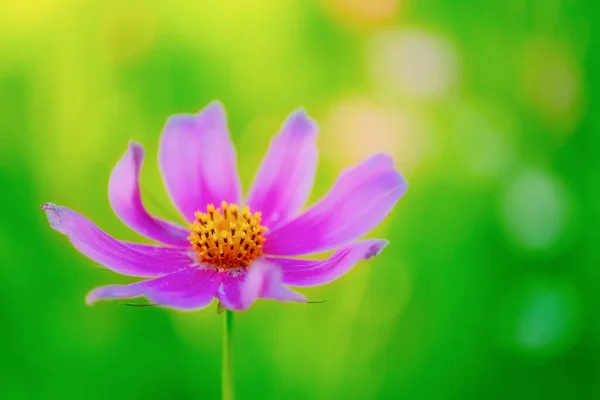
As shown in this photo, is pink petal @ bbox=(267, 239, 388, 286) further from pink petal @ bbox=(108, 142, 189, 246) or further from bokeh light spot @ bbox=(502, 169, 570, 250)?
bokeh light spot @ bbox=(502, 169, 570, 250)

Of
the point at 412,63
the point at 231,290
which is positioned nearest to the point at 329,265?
the point at 231,290

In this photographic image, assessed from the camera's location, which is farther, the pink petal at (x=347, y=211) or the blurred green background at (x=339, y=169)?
the blurred green background at (x=339, y=169)

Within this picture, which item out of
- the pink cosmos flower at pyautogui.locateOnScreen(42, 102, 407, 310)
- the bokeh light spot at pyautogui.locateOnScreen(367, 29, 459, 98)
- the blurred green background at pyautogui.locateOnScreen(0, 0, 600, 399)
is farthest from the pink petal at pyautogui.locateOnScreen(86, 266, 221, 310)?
the bokeh light spot at pyautogui.locateOnScreen(367, 29, 459, 98)

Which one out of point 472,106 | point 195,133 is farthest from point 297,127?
point 472,106

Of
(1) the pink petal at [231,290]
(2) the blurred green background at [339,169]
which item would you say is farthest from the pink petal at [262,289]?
(2) the blurred green background at [339,169]

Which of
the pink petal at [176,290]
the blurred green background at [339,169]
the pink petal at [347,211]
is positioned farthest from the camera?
the blurred green background at [339,169]

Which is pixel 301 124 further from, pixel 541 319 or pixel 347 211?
pixel 541 319

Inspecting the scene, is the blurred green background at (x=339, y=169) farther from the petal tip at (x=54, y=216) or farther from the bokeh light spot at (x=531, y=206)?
the petal tip at (x=54, y=216)
